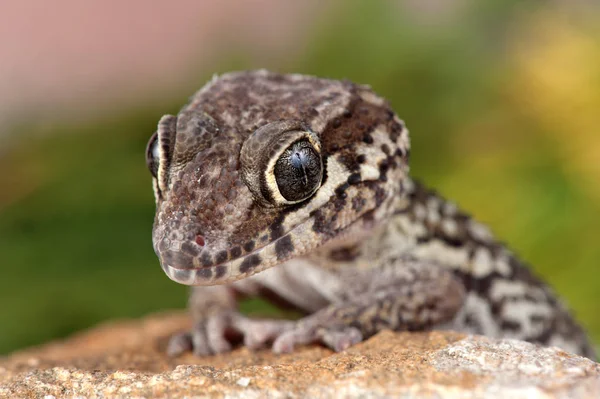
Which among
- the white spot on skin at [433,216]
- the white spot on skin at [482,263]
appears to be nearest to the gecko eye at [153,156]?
the white spot on skin at [433,216]

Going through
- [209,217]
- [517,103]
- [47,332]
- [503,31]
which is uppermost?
[503,31]

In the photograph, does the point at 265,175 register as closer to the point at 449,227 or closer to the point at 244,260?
the point at 244,260

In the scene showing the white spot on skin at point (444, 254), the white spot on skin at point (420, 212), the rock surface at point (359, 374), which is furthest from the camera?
the white spot on skin at point (420, 212)

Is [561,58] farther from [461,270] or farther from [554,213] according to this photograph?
[461,270]

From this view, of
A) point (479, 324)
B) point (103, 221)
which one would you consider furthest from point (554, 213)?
point (103, 221)

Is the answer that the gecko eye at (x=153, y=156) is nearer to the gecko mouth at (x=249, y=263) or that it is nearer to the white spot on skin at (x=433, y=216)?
the gecko mouth at (x=249, y=263)

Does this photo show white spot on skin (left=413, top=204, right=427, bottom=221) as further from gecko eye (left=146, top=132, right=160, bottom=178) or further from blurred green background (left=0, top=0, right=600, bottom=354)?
blurred green background (left=0, top=0, right=600, bottom=354)

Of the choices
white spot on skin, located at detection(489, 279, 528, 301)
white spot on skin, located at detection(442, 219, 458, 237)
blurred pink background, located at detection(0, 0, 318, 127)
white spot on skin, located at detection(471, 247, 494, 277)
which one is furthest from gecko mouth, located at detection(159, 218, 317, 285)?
blurred pink background, located at detection(0, 0, 318, 127)
